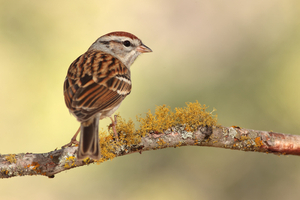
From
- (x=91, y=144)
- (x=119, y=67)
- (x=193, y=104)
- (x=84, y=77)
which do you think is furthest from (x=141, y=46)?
(x=91, y=144)

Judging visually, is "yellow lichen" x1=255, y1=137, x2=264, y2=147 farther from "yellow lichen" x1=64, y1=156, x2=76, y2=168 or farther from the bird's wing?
"yellow lichen" x1=64, y1=156, x2=76, y2=168

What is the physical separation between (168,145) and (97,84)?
0.92 meters

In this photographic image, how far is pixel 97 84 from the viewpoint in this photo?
2.89m

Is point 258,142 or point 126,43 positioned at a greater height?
point 126,43

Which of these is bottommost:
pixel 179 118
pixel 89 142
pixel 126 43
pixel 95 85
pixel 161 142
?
pixel 89 142

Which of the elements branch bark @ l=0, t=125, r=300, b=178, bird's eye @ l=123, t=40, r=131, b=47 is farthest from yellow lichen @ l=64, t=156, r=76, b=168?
bird's eye @ l=123, t=40, r=131, b=47

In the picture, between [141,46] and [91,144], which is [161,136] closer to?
[91,144]

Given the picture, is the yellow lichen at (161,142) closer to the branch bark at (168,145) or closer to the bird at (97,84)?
the branch bark at (168,145)

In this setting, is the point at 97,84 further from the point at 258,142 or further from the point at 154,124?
the point at 258,142

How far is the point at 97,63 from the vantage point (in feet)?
10.7

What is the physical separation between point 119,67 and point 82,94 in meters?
0.79

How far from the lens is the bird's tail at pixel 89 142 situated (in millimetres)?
2152

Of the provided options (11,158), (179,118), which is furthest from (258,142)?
(11,158)

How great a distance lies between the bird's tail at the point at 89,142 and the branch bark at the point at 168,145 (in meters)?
0.21
